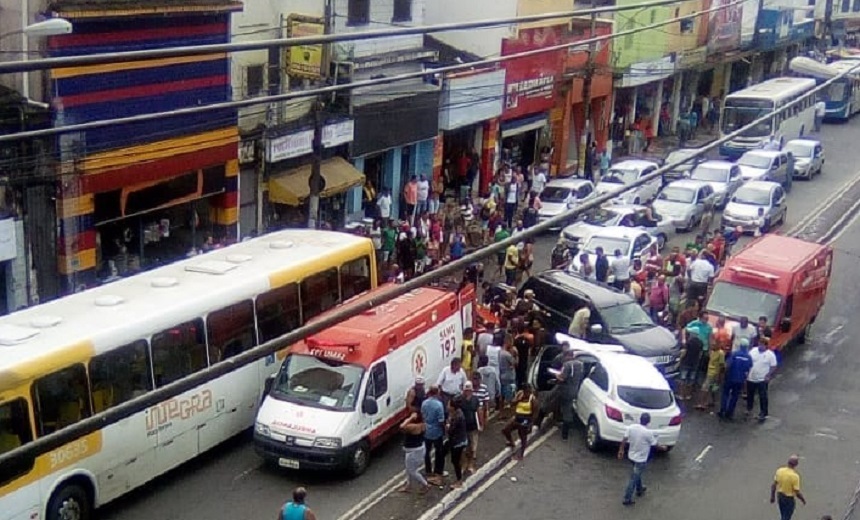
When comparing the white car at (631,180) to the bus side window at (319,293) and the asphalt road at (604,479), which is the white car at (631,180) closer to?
the asphalt road at (604,479)

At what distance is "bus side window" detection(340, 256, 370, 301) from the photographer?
744 inches

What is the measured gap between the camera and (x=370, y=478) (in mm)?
15352

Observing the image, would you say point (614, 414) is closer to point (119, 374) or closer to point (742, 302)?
point (742, 302)

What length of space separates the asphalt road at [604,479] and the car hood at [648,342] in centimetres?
118

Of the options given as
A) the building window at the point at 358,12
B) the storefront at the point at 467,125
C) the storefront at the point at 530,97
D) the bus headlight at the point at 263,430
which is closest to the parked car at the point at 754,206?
the storefront at the point at 530,97

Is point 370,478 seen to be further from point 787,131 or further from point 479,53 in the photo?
point 787,131

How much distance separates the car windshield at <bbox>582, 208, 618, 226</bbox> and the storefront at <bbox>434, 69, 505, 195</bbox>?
4.85 meters

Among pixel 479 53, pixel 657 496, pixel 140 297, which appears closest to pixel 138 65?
pixel 140 297

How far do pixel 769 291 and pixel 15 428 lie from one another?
41.9 feet

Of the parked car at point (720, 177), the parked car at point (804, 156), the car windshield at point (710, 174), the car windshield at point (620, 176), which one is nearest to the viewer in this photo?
the car windshield at point (620, 176)

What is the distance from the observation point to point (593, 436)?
16.6 metres

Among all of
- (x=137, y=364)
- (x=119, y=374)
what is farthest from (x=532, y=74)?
(x=119, y=374)

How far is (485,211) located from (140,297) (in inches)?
520

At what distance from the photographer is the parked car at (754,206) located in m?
29.8
